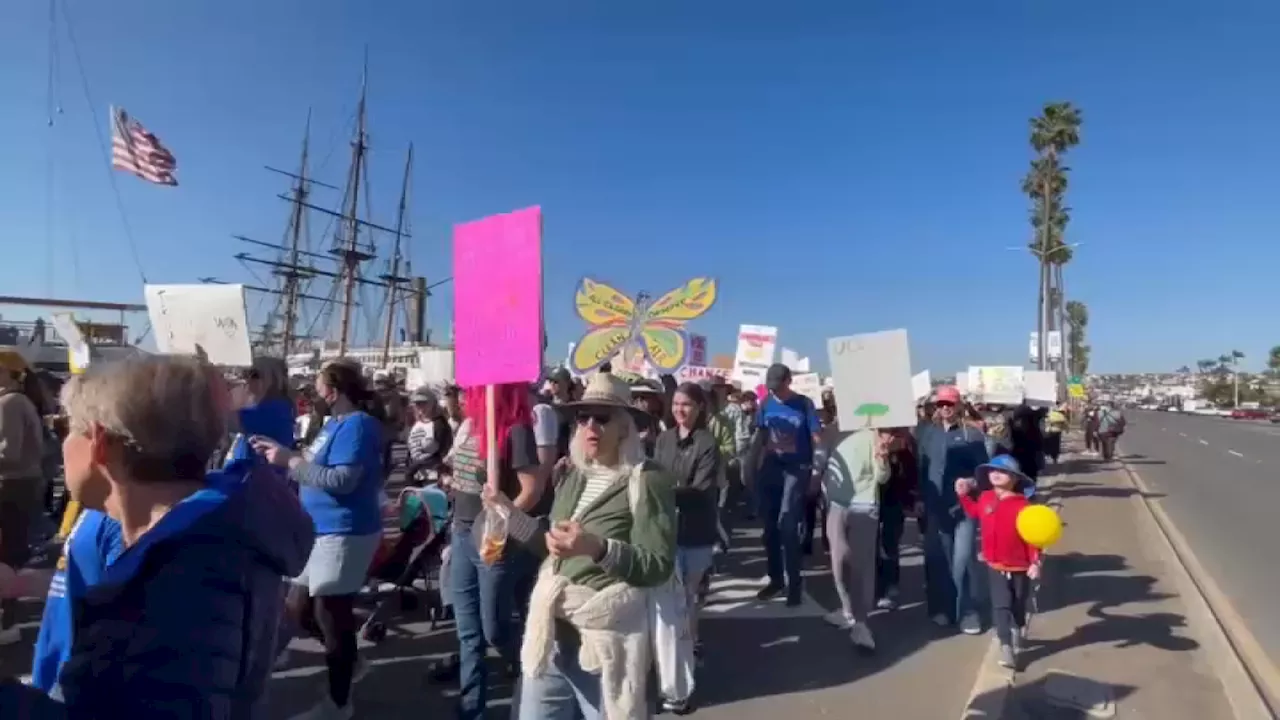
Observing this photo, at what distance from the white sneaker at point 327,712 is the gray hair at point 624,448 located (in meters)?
2.18

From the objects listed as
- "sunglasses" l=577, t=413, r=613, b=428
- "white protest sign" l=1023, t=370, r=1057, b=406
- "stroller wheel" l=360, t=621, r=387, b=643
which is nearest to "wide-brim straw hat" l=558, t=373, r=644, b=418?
"sunglasses" l=577, t=413, r=613, b=428

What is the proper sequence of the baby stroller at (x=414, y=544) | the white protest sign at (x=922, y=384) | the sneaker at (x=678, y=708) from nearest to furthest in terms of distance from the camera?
the sneaker at (x=678, y=708) → the baby stroller at (x=414, y=544) → the white protest sign at (x=922, y=384)

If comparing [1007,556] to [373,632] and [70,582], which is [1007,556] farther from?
[70,582]

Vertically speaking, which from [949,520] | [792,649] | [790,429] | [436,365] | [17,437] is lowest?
[792,649]

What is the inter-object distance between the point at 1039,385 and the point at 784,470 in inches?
489

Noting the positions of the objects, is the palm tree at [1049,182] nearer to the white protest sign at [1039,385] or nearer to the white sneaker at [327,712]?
the white protest sign at [1039,385]

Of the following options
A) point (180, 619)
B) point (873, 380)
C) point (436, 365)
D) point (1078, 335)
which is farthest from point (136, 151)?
point (1078, 335)

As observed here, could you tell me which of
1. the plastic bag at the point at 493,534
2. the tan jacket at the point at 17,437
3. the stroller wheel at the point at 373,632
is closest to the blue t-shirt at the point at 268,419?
the plastic bag at the point at 493,534

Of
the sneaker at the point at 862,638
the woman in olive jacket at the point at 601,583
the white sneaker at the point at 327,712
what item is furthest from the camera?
the sneaker at the point at 862,638

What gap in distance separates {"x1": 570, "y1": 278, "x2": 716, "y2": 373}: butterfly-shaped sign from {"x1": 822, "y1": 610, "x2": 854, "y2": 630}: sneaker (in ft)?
9.35

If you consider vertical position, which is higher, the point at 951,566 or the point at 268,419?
the point at 268,419

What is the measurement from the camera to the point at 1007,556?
218 inches

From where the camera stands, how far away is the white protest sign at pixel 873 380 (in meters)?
5.98

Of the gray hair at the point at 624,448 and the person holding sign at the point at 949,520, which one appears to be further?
the person holding sign at the point at 949,520
